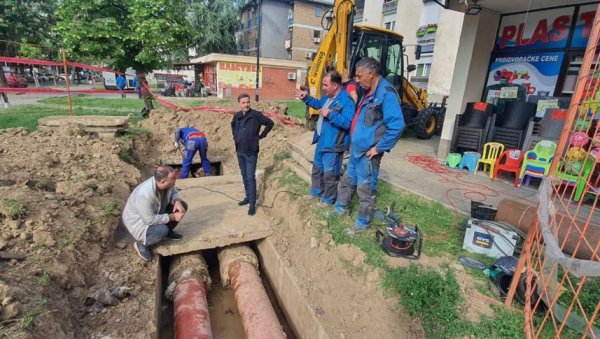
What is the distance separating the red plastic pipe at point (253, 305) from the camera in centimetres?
317

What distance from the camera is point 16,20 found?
16.9m

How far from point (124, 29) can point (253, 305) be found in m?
9.44

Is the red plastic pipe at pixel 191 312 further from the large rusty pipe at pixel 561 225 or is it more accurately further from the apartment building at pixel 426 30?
the apartment building at pixel 426 30

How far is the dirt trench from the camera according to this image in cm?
264

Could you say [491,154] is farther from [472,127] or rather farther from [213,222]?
[213,222]

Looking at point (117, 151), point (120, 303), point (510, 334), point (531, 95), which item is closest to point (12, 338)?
point (120, 303)

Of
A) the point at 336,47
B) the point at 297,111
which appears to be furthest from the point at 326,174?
the point at 297,111

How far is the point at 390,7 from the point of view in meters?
22.3

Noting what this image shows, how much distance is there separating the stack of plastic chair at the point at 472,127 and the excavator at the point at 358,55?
8.46 feet

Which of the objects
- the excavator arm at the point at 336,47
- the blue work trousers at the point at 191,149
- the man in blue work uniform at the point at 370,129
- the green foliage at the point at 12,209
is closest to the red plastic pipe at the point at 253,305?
the man in blue work uniform at the point at 370,129

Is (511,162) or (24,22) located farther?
(24,22)

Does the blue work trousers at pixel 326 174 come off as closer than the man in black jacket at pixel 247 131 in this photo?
Yes

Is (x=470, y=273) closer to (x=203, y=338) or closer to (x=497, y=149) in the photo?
(x=203, y=338)

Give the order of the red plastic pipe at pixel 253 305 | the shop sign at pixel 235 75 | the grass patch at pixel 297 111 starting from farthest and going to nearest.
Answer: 1. the shop sign at pixel 235 75
2. the grass patch at pixel 297 111
3. the red plastic pipe at pixel 253 305
